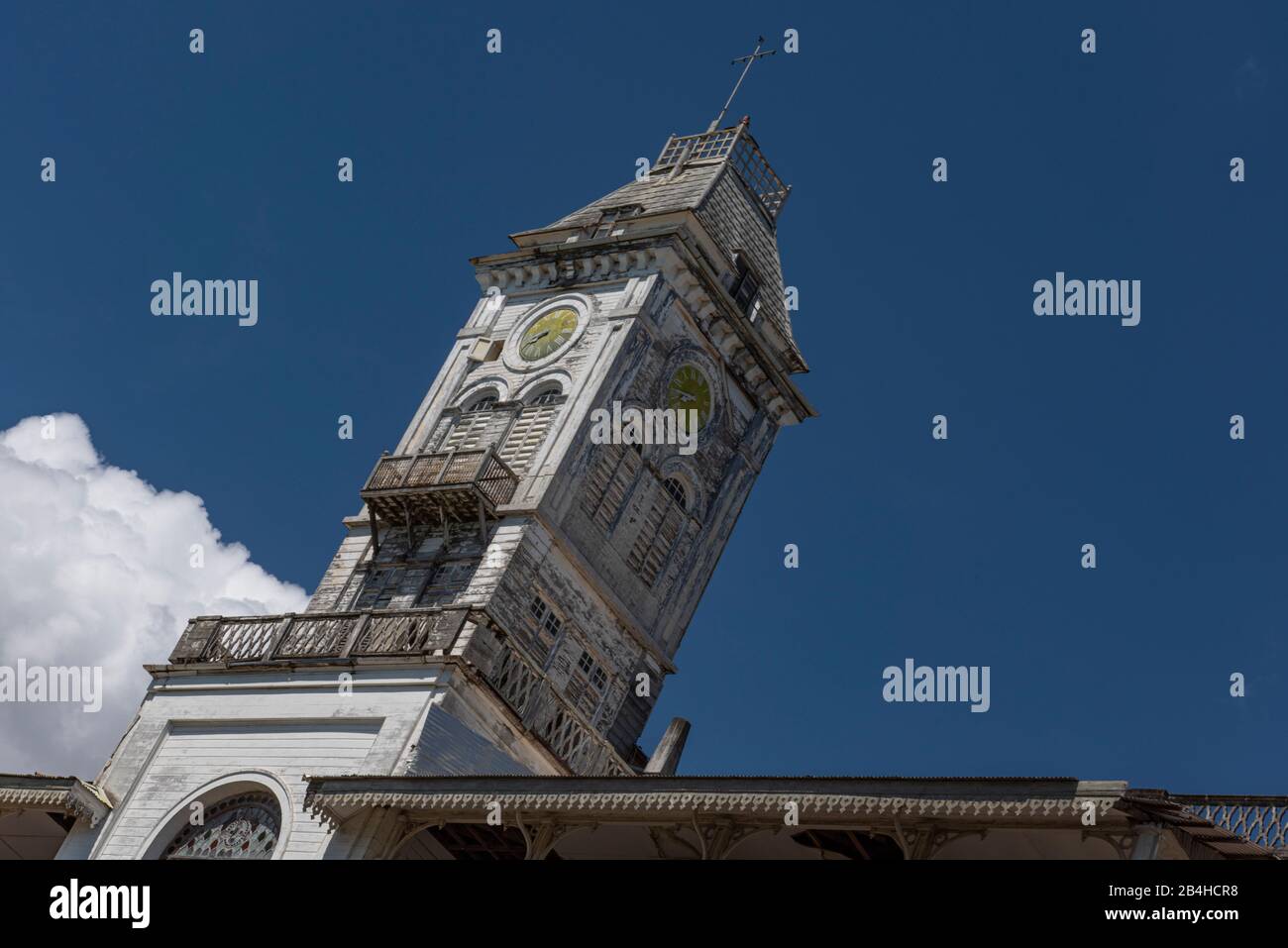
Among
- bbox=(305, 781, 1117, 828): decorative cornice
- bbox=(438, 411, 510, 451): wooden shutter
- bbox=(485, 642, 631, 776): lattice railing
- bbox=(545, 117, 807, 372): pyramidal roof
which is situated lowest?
bbox=(305, 781, 1117, 828): decorative cornice

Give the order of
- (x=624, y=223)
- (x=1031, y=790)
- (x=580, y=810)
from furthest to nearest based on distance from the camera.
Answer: (x=624, y=223) < (x=580, y=810) < (x=1031, y=790)

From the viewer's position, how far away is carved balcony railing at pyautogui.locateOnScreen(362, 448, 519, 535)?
1371 inches

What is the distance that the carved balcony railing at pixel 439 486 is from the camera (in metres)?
34.8

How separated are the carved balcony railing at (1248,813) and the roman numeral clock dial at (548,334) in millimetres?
21252

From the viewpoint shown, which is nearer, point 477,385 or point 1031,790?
point 1031,790

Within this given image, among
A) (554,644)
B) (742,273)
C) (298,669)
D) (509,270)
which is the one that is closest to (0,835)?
(298,669)

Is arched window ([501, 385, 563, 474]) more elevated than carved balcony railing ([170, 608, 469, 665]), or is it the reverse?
arched window ([501, 385, 563, 474])

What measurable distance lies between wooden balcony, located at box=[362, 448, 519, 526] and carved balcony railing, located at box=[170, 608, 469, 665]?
12.8 ft

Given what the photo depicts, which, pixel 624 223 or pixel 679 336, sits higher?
pixel 624 223

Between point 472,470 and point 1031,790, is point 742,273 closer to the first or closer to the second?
point 472,470

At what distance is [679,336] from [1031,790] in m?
21.2

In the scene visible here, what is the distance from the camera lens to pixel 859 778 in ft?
66.6

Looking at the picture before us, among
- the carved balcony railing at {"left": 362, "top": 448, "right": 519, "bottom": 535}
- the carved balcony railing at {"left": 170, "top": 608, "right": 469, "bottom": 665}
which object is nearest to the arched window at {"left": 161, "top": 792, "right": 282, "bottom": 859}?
the carved balcony railing at {"left": 170, "top": 608, "right": 469, "bottom": 665}

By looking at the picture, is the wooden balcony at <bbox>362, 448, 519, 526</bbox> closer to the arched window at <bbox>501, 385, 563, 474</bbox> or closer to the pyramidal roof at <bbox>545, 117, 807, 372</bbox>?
the arched window at <bbox>501, 385, 563, 474</bbox>
